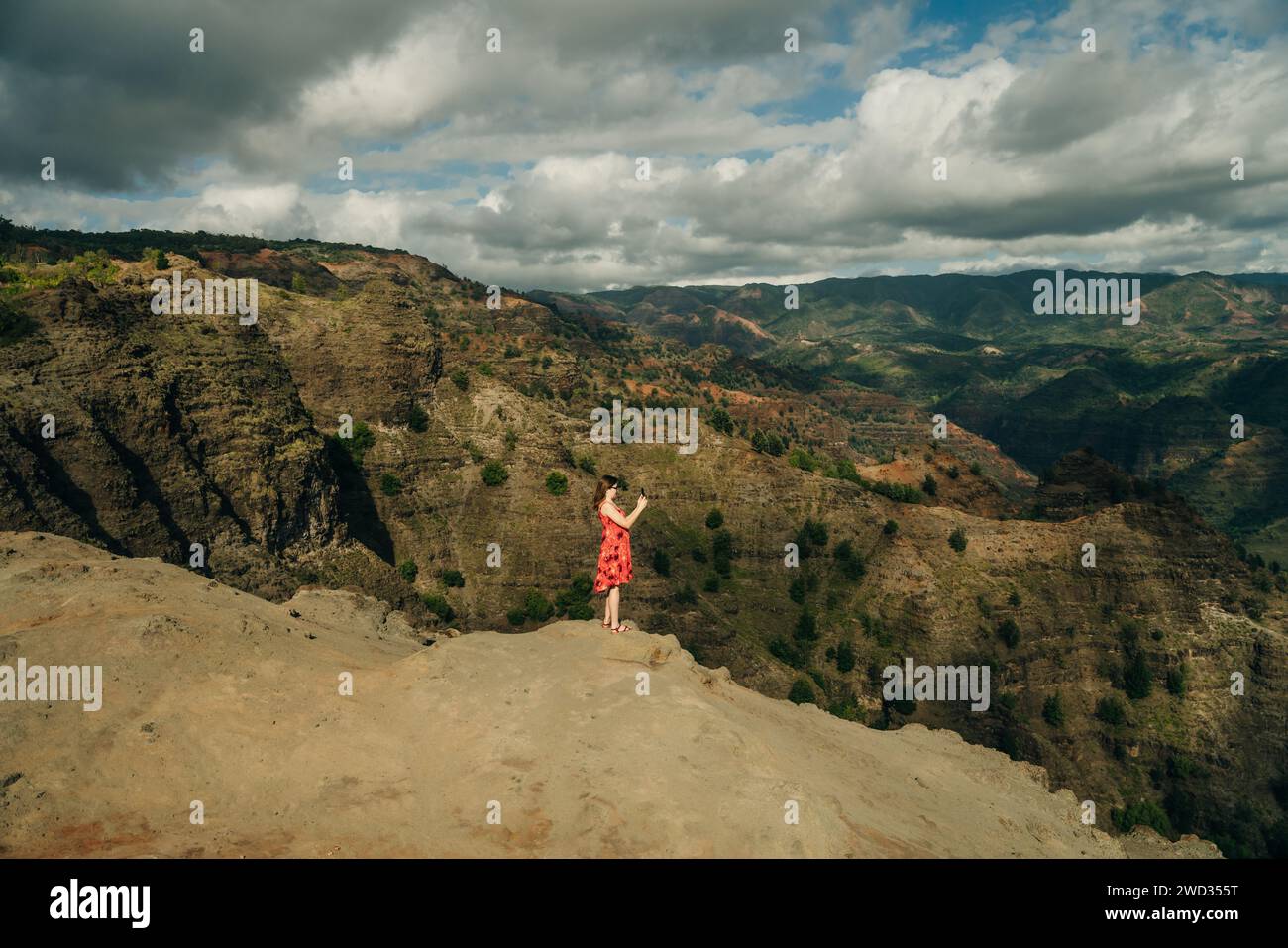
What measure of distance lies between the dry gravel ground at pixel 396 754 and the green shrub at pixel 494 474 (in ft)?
164

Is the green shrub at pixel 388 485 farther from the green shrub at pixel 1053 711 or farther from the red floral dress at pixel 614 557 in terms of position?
the green shrub at pixel 1053 711

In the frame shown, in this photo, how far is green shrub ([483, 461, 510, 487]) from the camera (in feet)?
232

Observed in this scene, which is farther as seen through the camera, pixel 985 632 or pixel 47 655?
pixel 985 632

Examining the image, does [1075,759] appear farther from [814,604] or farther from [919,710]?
[814,604]

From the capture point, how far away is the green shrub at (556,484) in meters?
71.8

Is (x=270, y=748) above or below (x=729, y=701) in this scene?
above

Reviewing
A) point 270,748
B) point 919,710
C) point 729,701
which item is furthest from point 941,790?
point 919,710

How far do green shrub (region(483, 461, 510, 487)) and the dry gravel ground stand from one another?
1970 inches

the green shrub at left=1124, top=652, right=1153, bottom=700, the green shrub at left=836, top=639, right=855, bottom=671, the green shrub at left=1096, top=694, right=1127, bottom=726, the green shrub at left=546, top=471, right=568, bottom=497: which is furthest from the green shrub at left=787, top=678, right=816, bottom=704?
the green shrub at left=1124, top=652, right=1153, bottom=700

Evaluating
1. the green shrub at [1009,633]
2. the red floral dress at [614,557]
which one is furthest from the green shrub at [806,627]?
the red floral dress at [614,557]

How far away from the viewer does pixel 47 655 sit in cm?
1351

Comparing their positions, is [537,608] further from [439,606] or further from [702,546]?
[702,546]
